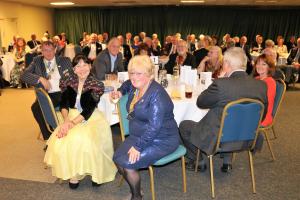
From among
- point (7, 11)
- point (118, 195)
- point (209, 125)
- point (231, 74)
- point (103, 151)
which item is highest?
point (7, 11)

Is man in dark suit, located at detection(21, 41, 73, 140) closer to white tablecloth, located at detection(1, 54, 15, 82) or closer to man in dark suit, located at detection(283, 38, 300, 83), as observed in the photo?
white tablecloth, located at detection(1, 54, 15, 82)

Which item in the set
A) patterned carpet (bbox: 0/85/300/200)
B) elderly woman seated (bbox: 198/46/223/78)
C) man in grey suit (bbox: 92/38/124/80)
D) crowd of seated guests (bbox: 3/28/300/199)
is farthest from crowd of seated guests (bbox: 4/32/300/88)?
patterned carpet (bbox: 0/85/300/200)

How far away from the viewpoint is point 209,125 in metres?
2.46

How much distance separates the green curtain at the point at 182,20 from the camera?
12.7 metres

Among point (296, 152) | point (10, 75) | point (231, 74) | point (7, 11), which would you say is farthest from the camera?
point (7, 11)

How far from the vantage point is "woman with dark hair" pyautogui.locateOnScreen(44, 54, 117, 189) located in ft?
8.34

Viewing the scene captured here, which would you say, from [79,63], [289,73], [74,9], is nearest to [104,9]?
[74,9]

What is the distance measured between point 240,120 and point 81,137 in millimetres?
1323

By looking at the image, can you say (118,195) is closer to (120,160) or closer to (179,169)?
(120,160)

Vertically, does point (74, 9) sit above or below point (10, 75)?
above

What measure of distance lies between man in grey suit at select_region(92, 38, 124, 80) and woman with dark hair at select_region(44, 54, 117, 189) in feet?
4.45

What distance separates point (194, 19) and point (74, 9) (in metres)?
5.49

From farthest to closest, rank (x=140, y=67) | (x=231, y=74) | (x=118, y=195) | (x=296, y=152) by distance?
(x=296, y=152), (x=118, y=195), (x=231, y=74), (x=140, y=67)

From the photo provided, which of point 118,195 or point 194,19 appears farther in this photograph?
point 194,19
